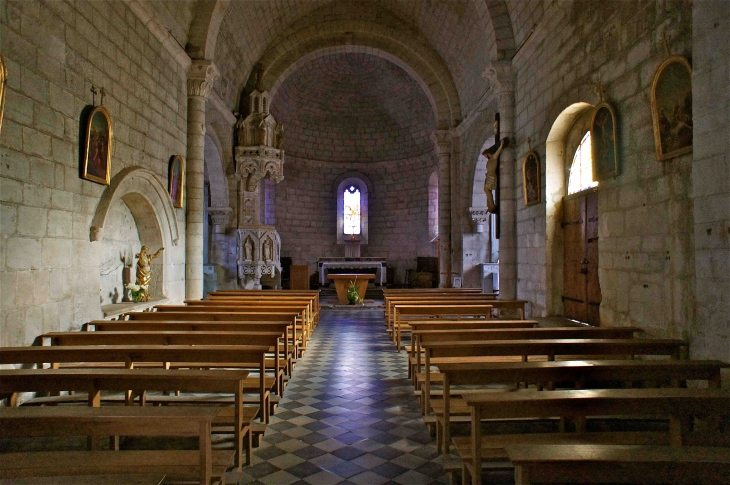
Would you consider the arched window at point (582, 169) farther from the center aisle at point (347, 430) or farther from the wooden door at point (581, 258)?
the center aisle at point (347, 430)

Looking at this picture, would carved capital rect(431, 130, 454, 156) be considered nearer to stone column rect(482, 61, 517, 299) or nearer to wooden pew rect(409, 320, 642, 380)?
stone column rect(482, 61, 517, 299)

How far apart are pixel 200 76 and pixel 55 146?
496cm

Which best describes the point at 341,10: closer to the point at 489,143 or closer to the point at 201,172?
the point at 489,143

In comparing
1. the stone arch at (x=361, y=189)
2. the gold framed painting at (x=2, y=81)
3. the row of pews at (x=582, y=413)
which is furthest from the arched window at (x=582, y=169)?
the stone arch at (x=361, y=189)

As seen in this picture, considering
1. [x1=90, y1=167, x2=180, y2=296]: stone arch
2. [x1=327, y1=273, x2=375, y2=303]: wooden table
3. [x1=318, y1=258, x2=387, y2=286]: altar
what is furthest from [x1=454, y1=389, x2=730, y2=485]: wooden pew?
[x1=318, y1=258, x2=387, y2=286]: altar

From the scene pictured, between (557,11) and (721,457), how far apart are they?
25.2 ft

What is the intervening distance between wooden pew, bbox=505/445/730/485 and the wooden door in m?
5.47

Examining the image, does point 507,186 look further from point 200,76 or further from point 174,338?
point 174,338

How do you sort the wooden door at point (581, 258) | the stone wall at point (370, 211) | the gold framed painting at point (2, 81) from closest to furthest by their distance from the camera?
the gold framed painting at point (2, 81), the wooden door at point (581, 258), the stone wall at point (370, 211)

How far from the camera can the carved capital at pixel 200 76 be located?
32.6ft

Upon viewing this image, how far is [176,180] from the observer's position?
9.48m

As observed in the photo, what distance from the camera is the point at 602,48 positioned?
21.4ft

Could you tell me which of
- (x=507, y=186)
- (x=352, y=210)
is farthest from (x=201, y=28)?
(x=352, y=210)

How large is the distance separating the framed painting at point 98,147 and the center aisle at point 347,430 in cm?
365
